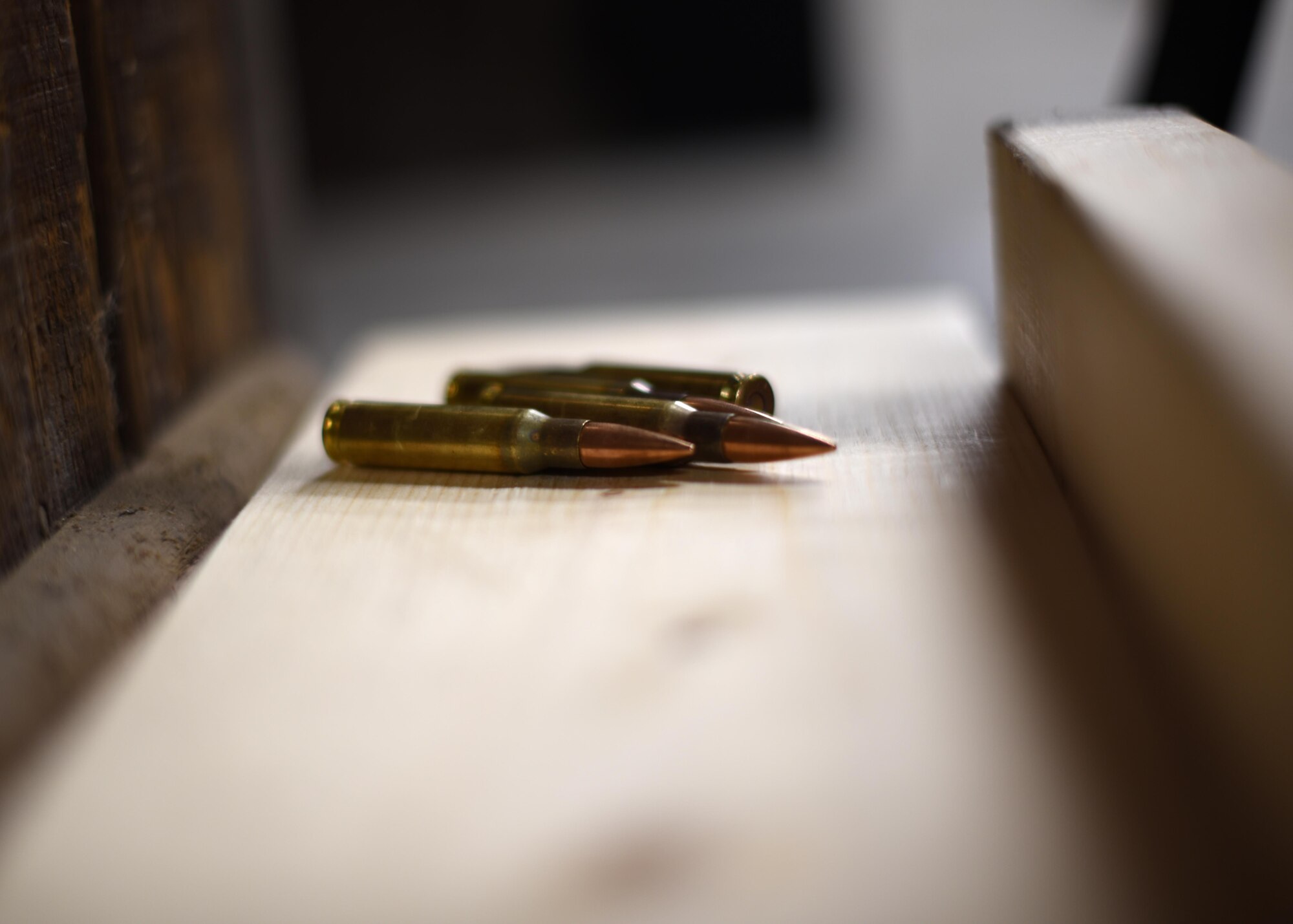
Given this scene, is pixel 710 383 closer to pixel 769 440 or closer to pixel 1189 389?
pixel 769 440

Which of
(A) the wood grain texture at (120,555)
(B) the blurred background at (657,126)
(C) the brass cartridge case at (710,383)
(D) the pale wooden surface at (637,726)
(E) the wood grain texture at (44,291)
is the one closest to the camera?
(D) the pale wooden surface at (637,726)

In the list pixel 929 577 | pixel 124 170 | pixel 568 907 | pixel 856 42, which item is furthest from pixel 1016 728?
pixel 856 42

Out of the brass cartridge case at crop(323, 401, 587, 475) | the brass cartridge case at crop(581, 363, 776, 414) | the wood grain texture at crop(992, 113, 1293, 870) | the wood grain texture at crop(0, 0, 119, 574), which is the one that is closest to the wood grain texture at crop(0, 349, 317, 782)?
the wood grain texture at crop(0, 0, 119, 574)

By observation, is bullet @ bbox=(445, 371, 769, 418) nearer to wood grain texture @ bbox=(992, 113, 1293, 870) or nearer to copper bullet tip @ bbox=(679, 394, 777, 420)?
copper bullet tip @ bbox=(679, 394, 777, 420)

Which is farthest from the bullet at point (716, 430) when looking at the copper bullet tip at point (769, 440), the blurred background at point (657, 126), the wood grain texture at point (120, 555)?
the blurred background at point (657, 126)

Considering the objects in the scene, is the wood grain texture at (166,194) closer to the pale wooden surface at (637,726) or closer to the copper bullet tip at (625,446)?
the pale wooden surface at (637,726)

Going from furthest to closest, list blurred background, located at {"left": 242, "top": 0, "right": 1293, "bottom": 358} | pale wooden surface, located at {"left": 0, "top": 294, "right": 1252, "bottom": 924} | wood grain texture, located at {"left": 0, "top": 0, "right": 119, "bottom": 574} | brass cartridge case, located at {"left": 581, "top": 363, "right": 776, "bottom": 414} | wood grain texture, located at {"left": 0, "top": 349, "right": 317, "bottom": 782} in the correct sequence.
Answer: blurred background, located at {"left": 242, "top": 0, "right": 1293, "bottom": 358}
brass cartridge case, located at {"left": 581, "top": 363, "right": 776, "bottom": 414}
wood grain texture, located at {"left": 0, "top": 0, "right": 119, "bottom": 574}
wood grain texture, located at {"left": 0, "top": 349, "right": 317, "bottom": 782}
pale wooden surface, located at {"left": 0, "top": 294, "right": 1252, "bottom": 924}
